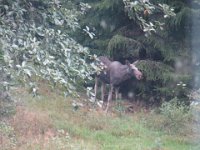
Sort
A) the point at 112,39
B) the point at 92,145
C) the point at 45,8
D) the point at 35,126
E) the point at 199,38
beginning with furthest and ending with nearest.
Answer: the point at 112,39
the point at 199,38
the point at 35,126
the point at 92,145
the point at 45,8

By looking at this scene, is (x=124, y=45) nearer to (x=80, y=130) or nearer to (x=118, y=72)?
(x=118, y=72)

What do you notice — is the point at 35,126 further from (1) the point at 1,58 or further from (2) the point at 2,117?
(1) the point at 1,58

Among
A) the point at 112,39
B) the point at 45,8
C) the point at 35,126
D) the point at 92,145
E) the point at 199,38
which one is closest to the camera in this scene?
the point at 45,8

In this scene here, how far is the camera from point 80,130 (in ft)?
34.9

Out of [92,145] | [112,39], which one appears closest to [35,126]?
[92,145]

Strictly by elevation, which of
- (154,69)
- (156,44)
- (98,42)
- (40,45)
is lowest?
(154,69)

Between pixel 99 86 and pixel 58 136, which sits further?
pixel 99 86

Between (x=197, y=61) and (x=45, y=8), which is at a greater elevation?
(x=45, y=8)

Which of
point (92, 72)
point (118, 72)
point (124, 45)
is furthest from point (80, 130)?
point (92, 72)

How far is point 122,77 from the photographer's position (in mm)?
13242

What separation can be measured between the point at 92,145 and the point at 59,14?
460 cm

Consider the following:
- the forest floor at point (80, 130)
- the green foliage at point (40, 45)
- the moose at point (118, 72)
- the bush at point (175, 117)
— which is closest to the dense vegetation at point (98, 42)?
the green foliage at point (40, 45)

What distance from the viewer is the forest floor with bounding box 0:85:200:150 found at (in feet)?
30.7

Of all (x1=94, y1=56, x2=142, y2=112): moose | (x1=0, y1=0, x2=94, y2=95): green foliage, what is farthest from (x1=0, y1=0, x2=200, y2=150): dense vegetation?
(x1=94, y1=56, x2=142, y2=112): moose
